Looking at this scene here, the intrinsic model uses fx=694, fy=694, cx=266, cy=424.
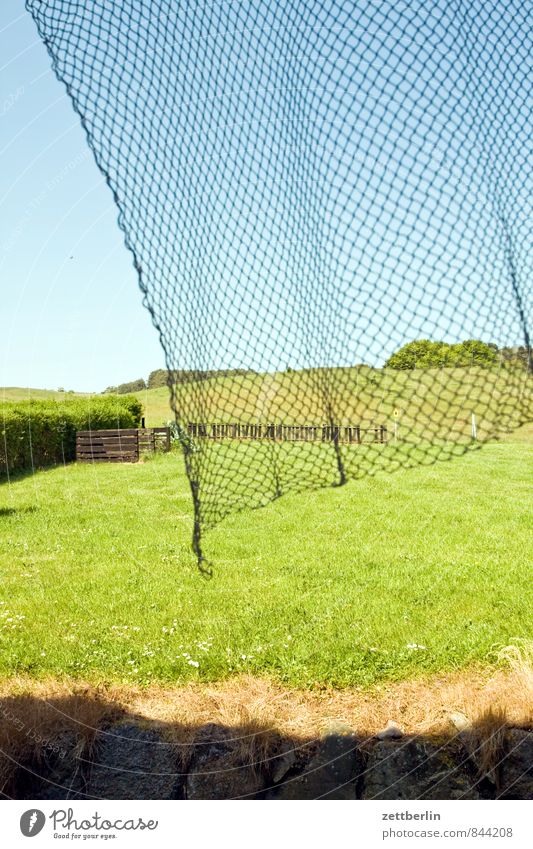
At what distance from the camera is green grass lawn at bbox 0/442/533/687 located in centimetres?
315

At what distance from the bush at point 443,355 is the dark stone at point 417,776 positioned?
1.47m

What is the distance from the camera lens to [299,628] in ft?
11.9

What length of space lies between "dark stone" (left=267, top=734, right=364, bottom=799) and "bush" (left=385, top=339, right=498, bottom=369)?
1434 mm

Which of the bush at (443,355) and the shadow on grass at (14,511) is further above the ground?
the bush at (443,355)

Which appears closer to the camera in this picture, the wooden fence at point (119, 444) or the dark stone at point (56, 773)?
the dark stone at point (56, 773)

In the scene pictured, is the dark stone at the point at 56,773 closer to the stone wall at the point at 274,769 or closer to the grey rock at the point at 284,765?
the stone wall at the point at 274,769

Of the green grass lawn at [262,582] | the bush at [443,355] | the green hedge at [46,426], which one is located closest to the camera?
the bush at [443,355]

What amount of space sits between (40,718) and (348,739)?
1.11 m

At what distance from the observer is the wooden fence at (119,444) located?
25.3 ft

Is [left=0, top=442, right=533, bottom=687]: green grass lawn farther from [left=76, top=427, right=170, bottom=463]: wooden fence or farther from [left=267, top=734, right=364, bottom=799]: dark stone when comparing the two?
[left=267, top=734, right=364, bottom=799]: dark stone

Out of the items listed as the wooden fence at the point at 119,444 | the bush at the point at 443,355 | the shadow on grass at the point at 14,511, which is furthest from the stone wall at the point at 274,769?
the wooden fence at the point at 119,444

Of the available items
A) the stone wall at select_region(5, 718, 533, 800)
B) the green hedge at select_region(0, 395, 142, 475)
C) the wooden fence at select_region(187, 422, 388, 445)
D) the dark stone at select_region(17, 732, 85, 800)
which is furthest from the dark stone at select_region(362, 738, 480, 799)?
the green hedge at select_region(0, 395, 142, 475)

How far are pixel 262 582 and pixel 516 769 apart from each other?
2328mm
